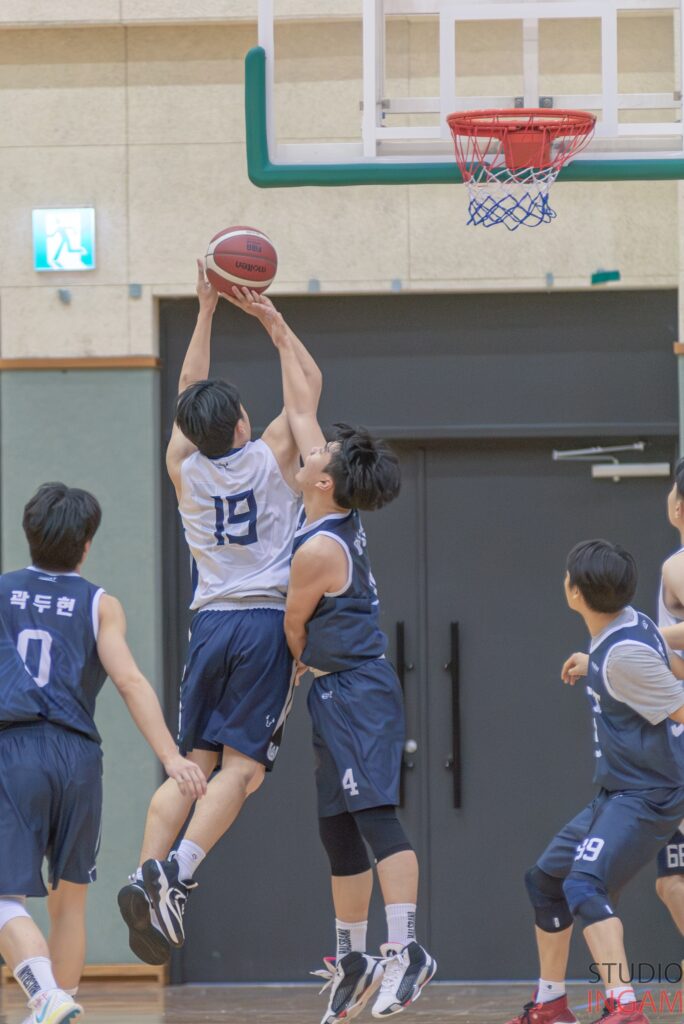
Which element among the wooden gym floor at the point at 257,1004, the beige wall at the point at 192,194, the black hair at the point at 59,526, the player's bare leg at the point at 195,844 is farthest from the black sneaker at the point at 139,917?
the beige wall at the point at 192,194

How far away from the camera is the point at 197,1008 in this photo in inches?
281

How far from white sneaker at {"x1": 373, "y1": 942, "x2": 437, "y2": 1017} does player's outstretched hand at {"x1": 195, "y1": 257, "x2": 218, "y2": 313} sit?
2.48 metres

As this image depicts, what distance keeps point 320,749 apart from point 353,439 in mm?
1141

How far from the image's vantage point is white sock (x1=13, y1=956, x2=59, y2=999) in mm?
4875

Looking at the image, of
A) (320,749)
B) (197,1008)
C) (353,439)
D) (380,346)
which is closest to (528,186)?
(353,439)

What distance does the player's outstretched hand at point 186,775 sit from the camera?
4992 millimetres

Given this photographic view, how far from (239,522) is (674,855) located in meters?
2.04

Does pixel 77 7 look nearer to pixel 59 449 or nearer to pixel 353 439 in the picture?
pixel 59 449

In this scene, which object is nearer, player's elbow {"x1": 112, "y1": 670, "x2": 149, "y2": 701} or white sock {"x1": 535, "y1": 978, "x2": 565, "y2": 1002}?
player's elbow {"x1": 112, "y1": 670, "x2": 149, "y2": 701}

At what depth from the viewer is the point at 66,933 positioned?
5258 millimetres

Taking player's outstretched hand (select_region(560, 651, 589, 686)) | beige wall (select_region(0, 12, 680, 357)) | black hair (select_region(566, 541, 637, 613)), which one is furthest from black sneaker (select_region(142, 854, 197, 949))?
beige wall (select_region(0, 12, 680, 357))

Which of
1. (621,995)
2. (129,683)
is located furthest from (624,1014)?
(129,683)

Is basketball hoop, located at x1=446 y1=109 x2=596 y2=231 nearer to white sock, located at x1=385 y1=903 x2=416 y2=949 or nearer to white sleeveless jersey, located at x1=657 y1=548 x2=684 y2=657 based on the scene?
white sleeveless jersey, located at x1=657 y1=548 x2=684 y2=657

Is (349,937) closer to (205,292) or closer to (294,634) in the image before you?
(294,634)
